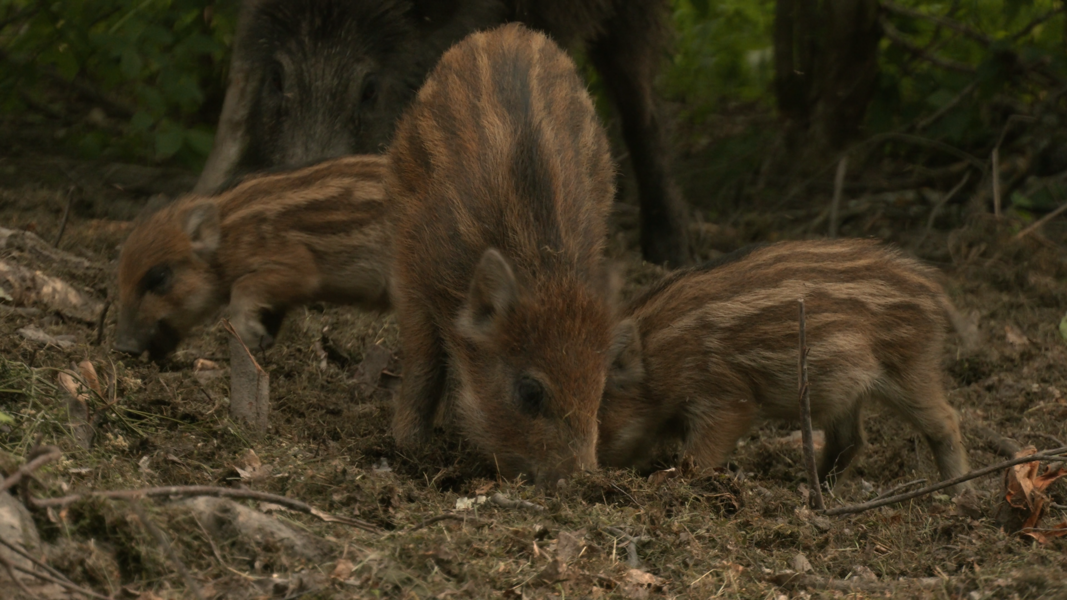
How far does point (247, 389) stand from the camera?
362cm

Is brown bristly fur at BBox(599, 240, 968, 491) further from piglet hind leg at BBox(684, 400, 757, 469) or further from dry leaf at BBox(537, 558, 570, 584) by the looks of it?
dry leaf at BBox(537, 558, 570, 584)

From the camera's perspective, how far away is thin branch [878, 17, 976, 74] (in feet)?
23.1

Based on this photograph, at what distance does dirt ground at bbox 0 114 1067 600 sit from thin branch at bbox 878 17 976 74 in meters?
2.39

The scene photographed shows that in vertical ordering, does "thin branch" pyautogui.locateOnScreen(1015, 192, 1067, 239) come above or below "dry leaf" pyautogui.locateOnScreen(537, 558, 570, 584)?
above

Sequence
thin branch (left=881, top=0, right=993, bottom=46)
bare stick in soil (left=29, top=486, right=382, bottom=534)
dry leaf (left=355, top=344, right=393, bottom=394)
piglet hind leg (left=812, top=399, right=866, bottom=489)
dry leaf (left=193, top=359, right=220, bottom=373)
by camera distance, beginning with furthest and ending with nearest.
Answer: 1. thin branch (left=881, top=0, right=993, bottom=46)
2. dry leaf (left=355, top=344, right=393, bottom=394)
3. dry leaf (left=193, top=359, right=220, bottom=373)
4. piglet hind leg (left=812, top=399, right=866, bottom=489)
5. bare stick in soil (left=29, top=486, right=382, bottom=534)

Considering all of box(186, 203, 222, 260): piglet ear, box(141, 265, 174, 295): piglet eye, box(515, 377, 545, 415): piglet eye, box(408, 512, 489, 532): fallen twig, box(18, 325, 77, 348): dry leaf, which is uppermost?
box(186, 203, 222, 260): piglet ear

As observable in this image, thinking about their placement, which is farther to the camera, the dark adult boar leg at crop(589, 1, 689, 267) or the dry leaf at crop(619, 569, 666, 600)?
the dark adult boar leg at crop(589, 1, 689, 267)

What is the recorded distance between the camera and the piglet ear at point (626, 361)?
3736 mm

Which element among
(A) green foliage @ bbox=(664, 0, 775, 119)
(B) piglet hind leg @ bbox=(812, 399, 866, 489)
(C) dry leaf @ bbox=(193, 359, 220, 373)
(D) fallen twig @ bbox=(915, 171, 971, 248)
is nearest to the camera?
(B) piglet hind leg @ bbox=(812, 399, 866, 489)

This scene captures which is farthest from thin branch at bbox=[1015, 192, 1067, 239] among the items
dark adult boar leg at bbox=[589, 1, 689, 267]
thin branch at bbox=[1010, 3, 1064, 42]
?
dark adult boar leg at bbox=[589, 1, 689, 267]

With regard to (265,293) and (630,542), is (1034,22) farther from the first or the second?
(630,542)

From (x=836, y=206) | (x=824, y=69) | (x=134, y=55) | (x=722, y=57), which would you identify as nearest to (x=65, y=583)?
(x=134, y=55)

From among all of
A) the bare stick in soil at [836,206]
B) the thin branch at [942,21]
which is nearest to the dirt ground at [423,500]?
the bare stick in soil at [836,206]

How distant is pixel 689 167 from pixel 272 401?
4312mm
